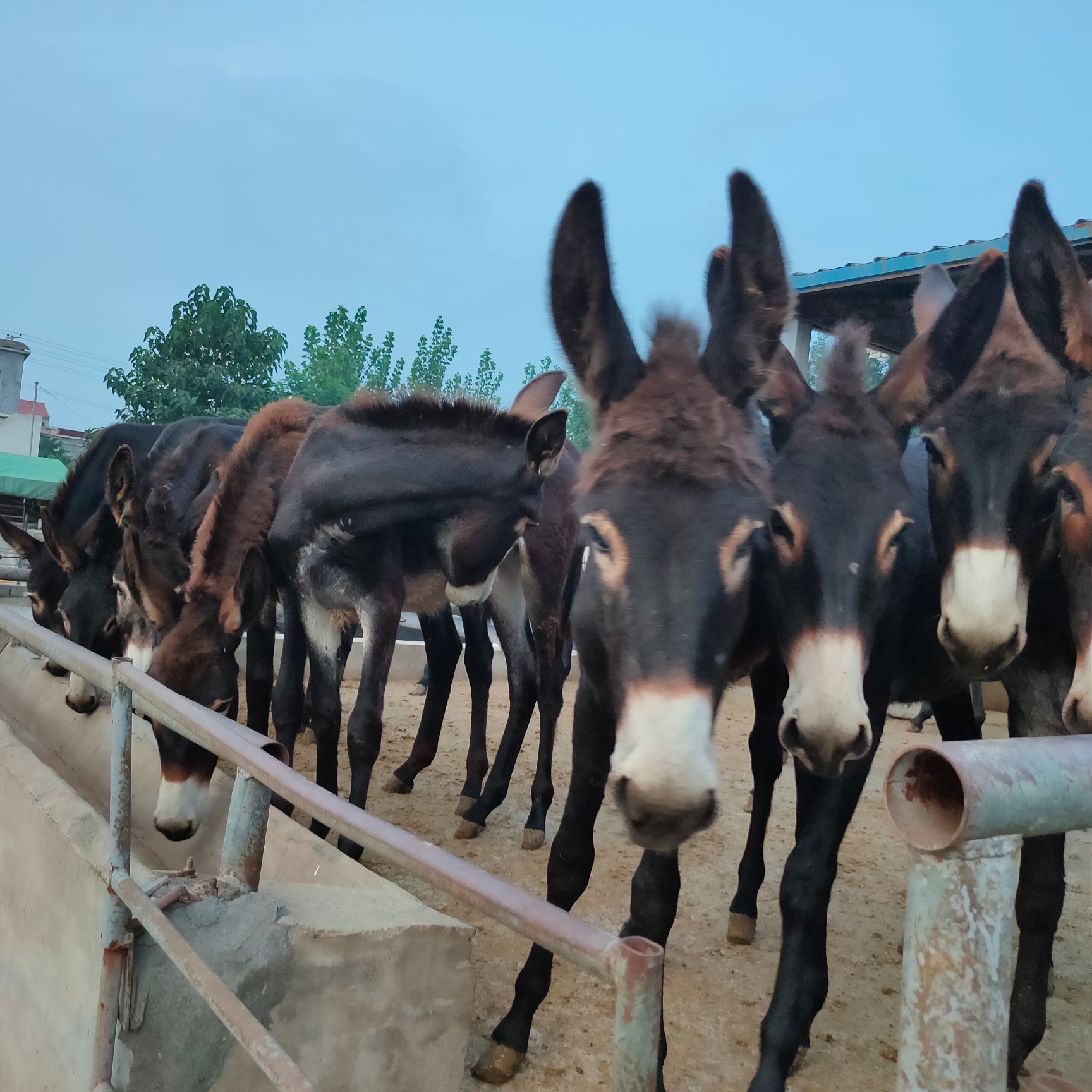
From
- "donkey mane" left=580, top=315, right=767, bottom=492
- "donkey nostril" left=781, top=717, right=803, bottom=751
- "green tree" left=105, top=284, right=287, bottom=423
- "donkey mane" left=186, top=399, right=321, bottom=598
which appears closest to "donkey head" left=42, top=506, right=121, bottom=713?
"donkey mane" left=186, top=399, right=321, bottom=598

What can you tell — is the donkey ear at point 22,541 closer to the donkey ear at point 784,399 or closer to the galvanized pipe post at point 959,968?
the donkey ear at point 784,399

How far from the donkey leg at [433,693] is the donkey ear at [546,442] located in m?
1.57

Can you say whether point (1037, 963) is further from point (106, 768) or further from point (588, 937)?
point (106, 768)

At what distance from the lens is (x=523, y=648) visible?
18.2ft

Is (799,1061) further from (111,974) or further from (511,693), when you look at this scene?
(511,693)

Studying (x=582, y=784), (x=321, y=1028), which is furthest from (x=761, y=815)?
(x=321, y=1028)

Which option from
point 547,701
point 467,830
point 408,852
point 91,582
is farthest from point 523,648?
point 408,852

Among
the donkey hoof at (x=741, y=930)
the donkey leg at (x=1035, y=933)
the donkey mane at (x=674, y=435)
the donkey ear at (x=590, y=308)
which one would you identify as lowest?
the donkey hoof at (x=741, y=930)

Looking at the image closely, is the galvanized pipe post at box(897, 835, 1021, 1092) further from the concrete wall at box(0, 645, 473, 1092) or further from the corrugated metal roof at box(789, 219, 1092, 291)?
the corrugated metal roof at box(789, 219, 1092, 291)

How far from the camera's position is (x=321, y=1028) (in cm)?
211

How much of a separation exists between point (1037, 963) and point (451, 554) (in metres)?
3.01

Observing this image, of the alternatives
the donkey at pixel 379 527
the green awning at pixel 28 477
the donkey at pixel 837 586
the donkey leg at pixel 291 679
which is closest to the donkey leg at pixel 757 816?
the donkey at pixel 837 586

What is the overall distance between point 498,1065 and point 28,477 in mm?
19500

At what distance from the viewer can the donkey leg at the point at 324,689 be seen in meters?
4.17
